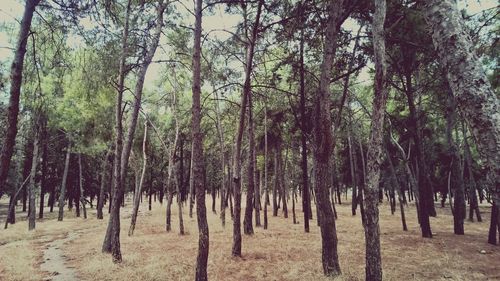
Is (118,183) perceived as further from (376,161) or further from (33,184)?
(33,184)

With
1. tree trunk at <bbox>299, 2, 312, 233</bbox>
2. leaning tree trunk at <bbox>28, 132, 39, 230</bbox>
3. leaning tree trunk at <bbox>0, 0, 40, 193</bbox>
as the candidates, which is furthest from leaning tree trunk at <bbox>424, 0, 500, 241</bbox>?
leaning tree trunk at <bbox>28, 132, 39, 230</bbox>

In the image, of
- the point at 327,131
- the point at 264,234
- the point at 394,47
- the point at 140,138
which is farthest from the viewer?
the point at 140,138

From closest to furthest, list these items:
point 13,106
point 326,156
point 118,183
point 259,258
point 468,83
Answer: point 468,83 → point 13,106 → point 326,156 → point 259,258 → point 118,183

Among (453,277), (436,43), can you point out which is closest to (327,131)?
(453,277)

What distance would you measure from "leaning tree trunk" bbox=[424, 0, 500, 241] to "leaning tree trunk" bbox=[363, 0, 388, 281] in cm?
438

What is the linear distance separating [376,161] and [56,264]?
12413 mm

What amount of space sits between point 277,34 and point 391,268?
9.79 m

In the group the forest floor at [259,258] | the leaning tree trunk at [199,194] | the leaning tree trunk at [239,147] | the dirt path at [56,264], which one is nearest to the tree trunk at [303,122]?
the leaning tree trunk at [239,147]

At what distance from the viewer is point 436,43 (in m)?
3.18

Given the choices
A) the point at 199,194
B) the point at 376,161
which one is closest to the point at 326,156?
the point at 376,161

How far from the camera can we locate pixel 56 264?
1302 centimetres

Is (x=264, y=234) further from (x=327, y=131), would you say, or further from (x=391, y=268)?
(x=327, y=131)

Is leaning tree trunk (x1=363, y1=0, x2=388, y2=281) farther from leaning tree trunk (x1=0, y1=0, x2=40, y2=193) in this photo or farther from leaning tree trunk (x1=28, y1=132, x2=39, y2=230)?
leaning tree trunk (x1=28, y1=132, x2=39, y2=230)

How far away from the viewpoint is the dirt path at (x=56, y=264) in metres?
11.0
